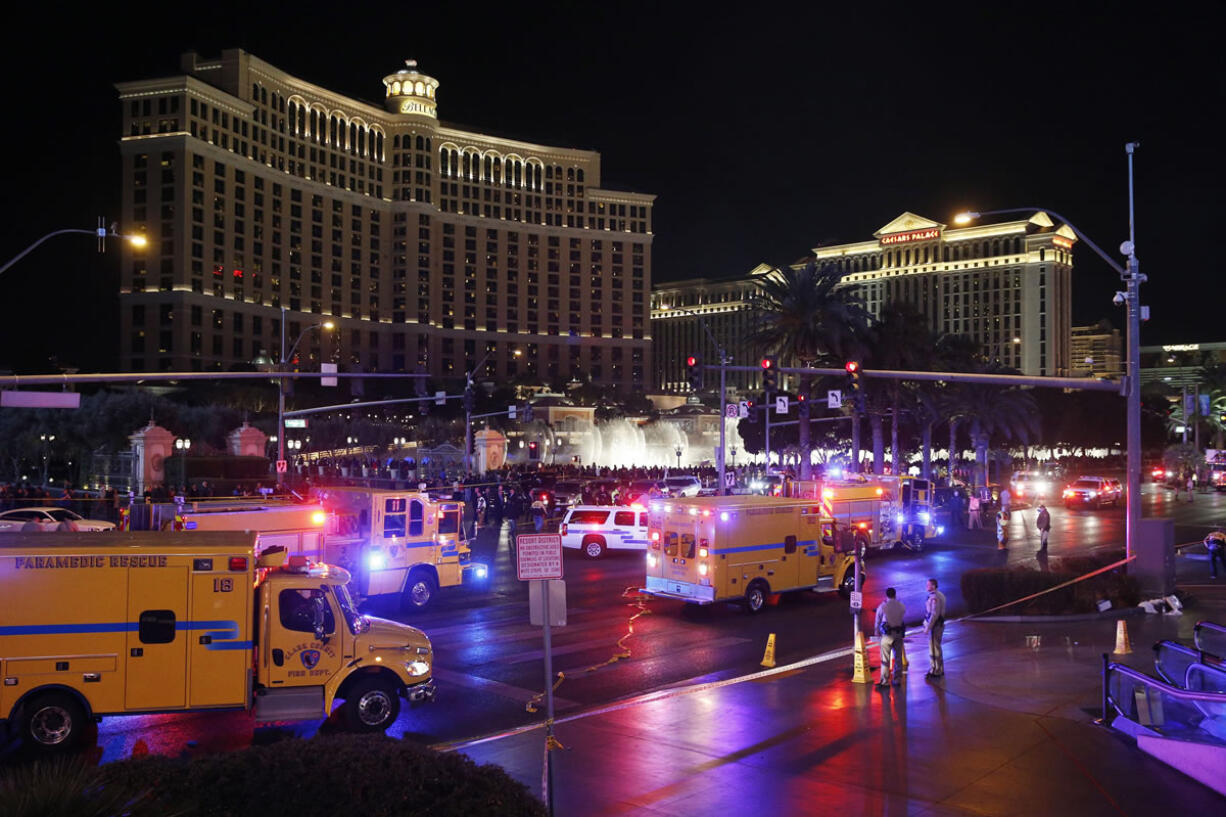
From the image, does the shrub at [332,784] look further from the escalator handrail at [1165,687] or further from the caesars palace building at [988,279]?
the caesars palace building at [988,279]

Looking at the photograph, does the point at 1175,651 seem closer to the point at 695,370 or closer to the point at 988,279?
the point at 695,370

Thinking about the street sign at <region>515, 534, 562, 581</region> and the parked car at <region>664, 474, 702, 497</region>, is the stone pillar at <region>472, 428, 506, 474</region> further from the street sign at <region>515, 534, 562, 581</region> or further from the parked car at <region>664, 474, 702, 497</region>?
the street sign at <region>515, 534, 562, 581</region>

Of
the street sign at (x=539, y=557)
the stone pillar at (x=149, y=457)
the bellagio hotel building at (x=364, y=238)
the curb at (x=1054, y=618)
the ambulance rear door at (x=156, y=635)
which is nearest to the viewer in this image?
the street sign at (x=539, y=557)

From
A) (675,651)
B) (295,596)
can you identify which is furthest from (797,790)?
(675,651)

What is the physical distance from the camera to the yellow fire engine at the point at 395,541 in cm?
1916

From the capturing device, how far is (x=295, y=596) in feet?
35.9

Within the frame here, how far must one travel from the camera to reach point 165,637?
10.3 meters

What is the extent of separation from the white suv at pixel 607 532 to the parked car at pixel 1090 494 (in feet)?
100

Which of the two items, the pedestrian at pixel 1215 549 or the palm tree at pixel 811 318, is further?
the palm tree at pixel 811 318

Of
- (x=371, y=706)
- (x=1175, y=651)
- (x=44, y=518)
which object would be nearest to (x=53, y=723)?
(x=371, y=706)

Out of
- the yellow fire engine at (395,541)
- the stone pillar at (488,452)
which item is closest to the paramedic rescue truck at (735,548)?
the yellow fire engine at (395,541)

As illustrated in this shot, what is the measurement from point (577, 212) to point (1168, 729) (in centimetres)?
15953

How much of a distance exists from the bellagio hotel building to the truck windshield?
9733 centimetres

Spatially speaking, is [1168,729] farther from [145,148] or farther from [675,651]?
[145,148]
